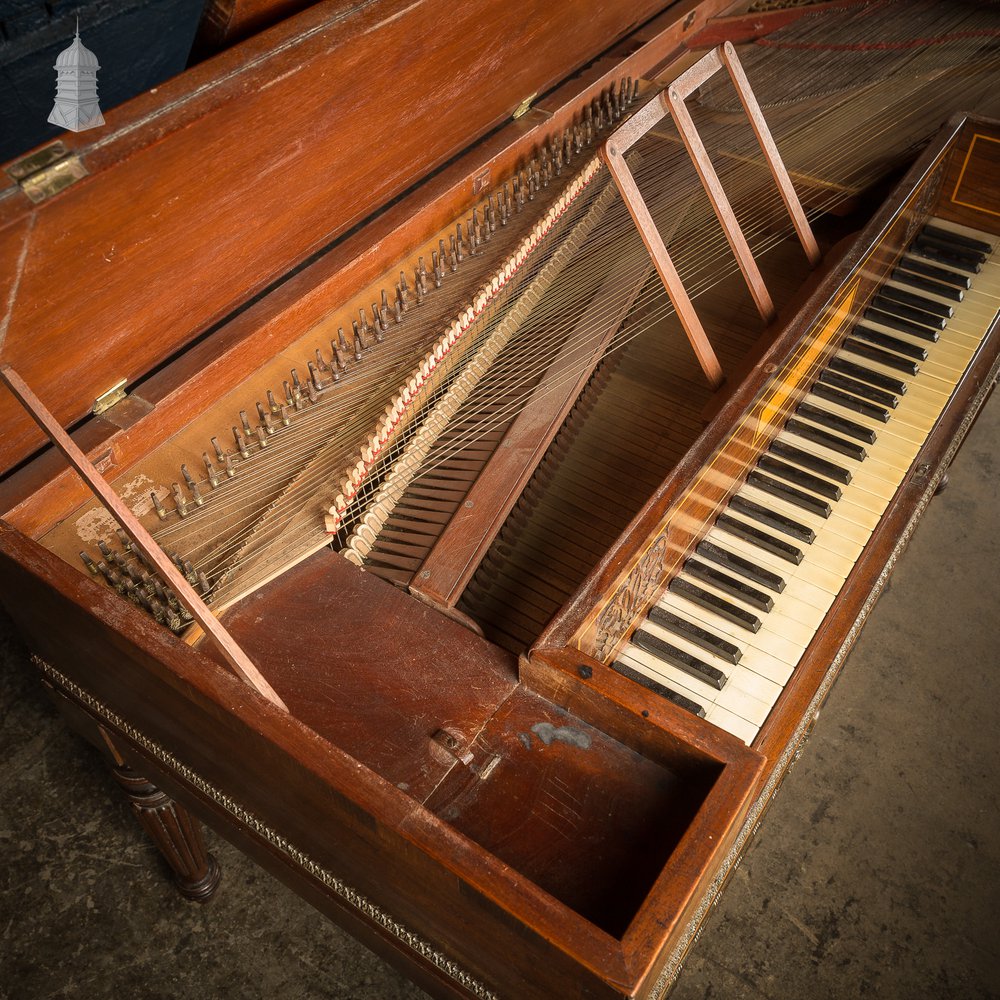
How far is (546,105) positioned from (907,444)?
141cm

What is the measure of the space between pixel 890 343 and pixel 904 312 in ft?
0.53

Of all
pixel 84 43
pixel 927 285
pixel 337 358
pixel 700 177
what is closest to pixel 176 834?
pixel 337 358

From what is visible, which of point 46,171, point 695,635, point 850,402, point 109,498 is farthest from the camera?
point 850,402

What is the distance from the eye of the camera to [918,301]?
303 cm

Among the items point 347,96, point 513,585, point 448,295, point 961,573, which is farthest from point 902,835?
point 347,96

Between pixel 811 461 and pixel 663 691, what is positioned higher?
pixel 811 461

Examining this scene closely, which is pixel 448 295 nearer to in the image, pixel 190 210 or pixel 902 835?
pixel 190 210

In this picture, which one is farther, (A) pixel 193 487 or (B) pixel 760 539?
(B) pixel 760 539

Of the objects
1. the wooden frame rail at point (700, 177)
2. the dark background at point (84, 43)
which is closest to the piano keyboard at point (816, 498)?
the wooden frame rail at point (700, 177)

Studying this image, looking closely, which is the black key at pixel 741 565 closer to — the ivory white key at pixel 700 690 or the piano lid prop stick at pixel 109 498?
the ivory white key at pixel 700 690

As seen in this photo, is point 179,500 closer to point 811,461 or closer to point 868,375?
point 811,461

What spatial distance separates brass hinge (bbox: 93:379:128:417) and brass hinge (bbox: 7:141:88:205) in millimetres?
515

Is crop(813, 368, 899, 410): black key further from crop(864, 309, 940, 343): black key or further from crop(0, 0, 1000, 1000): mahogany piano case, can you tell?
crop(864, 309, 940, 343): black key

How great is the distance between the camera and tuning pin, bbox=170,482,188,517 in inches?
80.4
